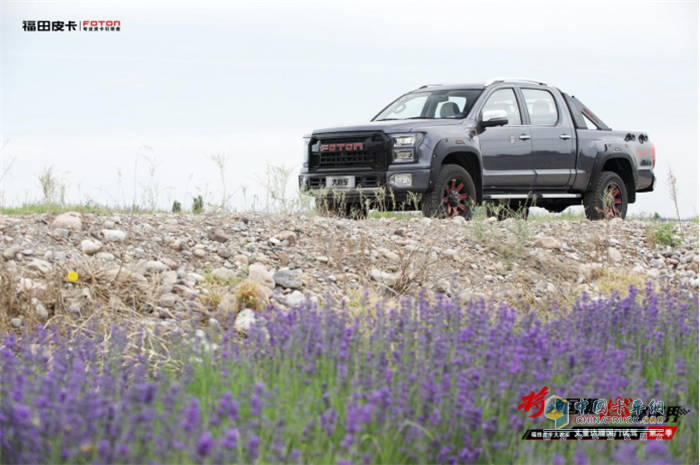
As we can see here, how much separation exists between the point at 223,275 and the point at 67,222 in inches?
77.9

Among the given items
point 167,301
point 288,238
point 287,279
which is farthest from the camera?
point 288,238

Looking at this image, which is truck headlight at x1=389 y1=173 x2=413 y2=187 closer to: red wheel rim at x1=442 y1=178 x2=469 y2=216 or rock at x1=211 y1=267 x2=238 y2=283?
red wheel rim at x1=442 y1=178 x2=469 y2=216

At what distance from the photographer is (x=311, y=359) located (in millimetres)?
3688

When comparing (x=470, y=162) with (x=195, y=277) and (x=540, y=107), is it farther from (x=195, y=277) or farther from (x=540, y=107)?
(x=195, y=277)

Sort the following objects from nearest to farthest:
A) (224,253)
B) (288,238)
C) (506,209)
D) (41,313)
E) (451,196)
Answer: (41,313) < (224,253) < (288,238) < (451,196) < (506,209)

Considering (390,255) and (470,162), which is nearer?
(390,255)

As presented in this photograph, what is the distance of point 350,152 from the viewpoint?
11062 mm

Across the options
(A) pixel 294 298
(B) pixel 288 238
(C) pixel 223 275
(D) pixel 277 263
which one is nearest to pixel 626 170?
(B) pixel 288 238

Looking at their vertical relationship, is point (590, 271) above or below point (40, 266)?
below

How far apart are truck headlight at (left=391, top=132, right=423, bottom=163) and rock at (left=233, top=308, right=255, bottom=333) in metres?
5.31

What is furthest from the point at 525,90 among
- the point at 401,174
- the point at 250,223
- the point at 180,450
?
the point at 180,450

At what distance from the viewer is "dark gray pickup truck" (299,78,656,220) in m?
10.6

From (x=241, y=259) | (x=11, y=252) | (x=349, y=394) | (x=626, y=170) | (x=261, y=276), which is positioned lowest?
(x=349, y=394)

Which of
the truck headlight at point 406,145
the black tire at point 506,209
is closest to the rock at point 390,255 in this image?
the black tire at point 506,209
